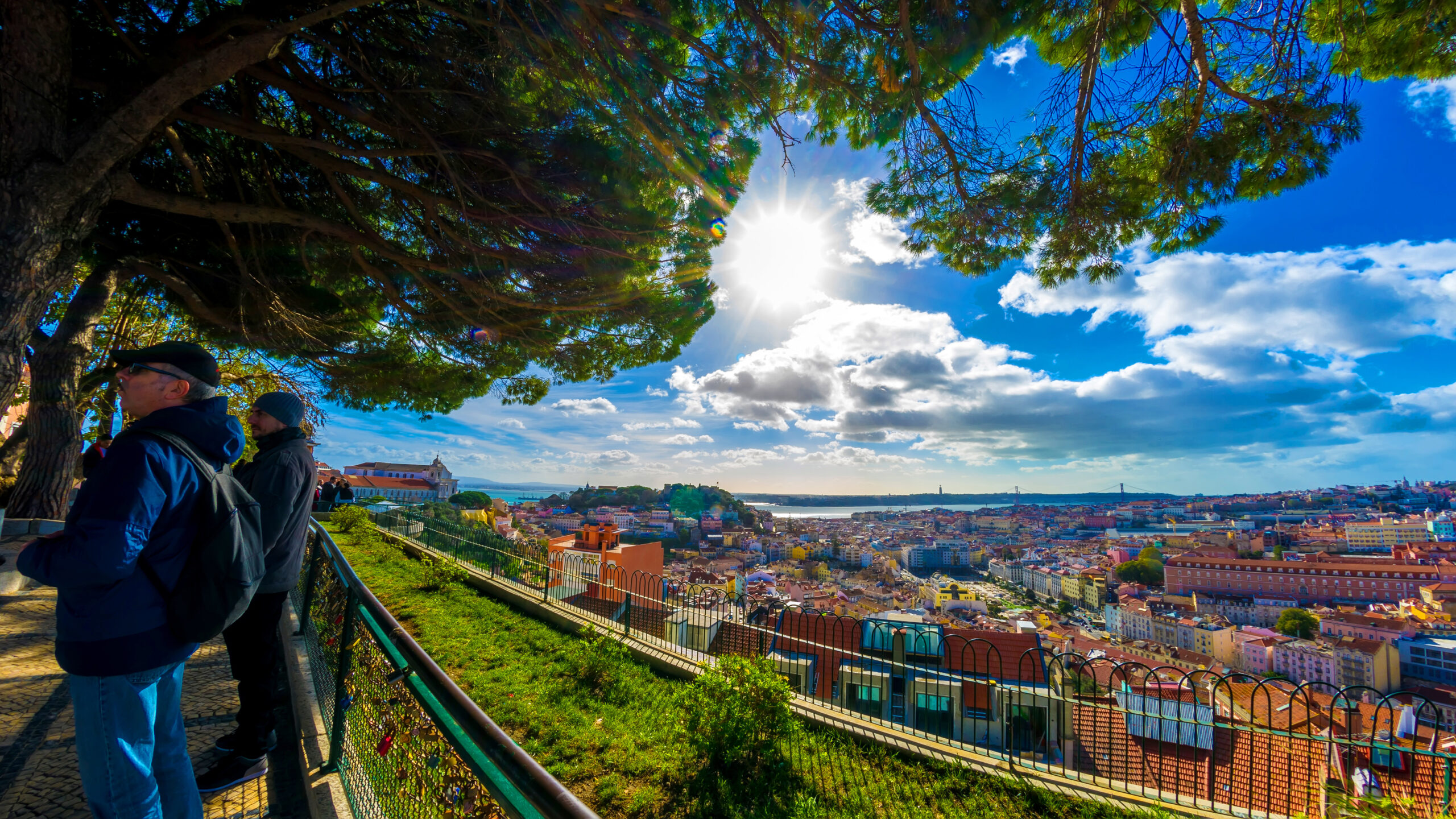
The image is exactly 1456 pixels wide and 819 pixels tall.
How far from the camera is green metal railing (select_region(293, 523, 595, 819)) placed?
1.04m

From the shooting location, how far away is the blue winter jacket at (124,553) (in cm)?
142

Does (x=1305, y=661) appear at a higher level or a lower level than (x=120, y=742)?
lower

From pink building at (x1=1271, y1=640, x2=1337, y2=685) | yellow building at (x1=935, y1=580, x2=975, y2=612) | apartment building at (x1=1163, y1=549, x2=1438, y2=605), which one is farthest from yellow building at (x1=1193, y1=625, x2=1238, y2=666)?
apartment building at (x1=1163, y1=549, x2=1438, y2=605)

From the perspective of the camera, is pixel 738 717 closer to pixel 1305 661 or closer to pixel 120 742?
pixel 120 742

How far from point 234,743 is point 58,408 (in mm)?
7219

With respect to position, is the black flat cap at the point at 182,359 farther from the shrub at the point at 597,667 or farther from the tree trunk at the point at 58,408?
the tree trunk at the point at 58,408

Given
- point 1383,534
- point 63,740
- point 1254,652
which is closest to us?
point 63,740

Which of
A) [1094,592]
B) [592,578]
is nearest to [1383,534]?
[1094,592]

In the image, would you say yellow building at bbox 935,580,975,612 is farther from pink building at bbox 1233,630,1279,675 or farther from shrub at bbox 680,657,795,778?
shrub at bbox 680,657,795,778

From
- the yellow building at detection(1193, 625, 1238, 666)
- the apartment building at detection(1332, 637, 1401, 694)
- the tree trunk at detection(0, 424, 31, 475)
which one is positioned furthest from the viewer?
the yellow building at detection(1193, 625, 1238, 666)

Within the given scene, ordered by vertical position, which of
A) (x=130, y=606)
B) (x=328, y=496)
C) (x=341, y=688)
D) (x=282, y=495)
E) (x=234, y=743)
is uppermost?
(x=282, y=495)

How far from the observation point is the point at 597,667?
4973 millimetres

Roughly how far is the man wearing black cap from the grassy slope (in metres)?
2.32

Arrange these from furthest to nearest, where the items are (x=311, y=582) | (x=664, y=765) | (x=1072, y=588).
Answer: (x=1072, y=588) < (x=311, y=582) < (x=664, y=765)
